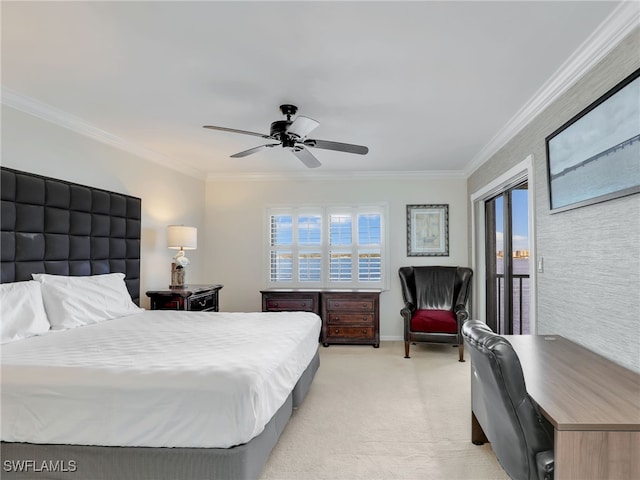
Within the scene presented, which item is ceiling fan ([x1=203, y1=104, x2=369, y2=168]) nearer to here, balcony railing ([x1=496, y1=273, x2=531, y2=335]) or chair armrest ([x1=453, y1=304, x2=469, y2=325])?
balcony railing ([x1=496, y1=273, x2=531, y2=335])

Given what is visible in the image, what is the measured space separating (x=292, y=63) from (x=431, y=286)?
391 centimetres

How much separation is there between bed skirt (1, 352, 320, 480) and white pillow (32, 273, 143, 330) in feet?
3.92

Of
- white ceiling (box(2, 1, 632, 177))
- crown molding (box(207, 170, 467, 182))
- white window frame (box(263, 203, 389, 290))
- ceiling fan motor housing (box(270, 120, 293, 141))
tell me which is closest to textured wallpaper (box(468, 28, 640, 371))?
white ceiling (box(2, 1, 632, 177))

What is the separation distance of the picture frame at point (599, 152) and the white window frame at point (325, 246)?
3.20m

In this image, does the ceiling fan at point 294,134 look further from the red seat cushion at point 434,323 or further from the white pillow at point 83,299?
the red seat cushion at point 434,323

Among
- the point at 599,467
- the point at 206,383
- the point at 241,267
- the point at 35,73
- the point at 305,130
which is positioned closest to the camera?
the point at 599,467

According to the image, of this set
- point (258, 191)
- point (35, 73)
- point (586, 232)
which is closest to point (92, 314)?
point (35, 73)

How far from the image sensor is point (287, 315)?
3.62 metres

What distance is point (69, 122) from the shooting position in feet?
11.2

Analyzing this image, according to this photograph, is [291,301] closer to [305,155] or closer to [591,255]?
[305,155]

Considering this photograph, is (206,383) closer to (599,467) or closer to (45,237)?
(599,467)

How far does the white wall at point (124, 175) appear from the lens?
3.04m

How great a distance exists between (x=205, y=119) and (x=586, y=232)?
3061mm

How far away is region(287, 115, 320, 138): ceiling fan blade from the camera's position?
273 cm
